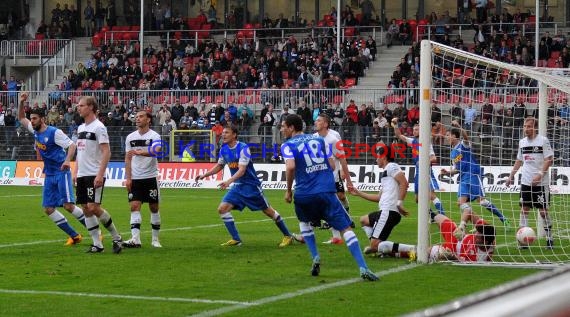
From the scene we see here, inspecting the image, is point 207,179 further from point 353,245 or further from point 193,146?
point 353,245

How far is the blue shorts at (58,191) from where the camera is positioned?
1356cm

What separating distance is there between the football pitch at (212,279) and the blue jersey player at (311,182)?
613 mm

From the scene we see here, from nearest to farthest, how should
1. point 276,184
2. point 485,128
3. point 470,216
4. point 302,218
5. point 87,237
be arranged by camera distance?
1. point 302,218
2. point 470,216
3. point 87,237
4. point 485,128
5. point 276,184

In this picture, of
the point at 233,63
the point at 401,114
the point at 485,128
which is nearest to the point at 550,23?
the point at 401,114

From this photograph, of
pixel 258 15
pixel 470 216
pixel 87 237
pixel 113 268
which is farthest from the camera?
pixel 258 15

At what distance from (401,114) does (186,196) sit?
8659mm

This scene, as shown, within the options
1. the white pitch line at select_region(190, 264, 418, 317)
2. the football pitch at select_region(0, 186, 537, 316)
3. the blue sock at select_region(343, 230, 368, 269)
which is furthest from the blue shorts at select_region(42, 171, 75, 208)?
the blue sock at select_region(343, 230, 368, 269)

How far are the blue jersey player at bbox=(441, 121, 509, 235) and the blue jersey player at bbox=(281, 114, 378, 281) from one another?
561 centimetres

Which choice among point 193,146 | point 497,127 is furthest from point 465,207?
point 193,146

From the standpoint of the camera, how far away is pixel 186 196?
92.0ft

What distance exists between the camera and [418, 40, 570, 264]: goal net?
1141 cm

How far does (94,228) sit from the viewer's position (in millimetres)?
12891

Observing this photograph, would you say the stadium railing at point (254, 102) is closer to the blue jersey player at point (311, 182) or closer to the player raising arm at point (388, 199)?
the player raising arm at point (388, 199)

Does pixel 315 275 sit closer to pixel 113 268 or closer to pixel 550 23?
pixel 113 268
